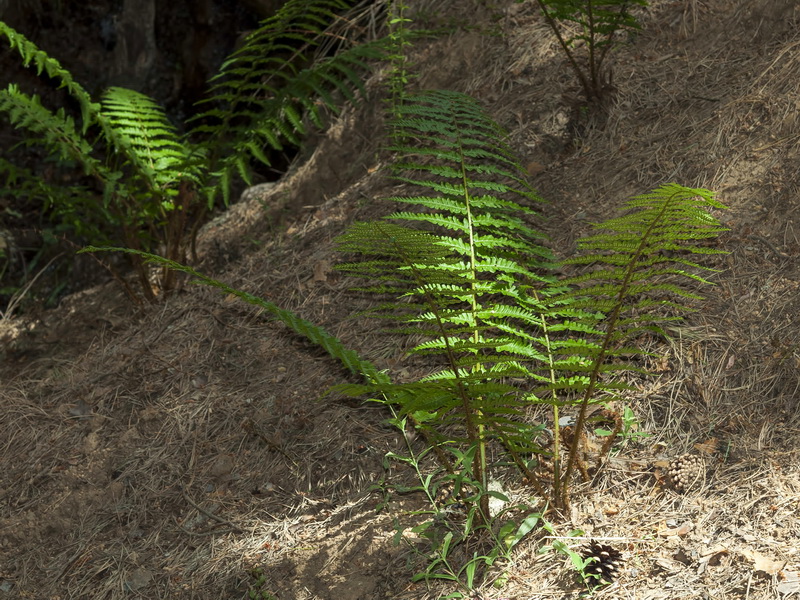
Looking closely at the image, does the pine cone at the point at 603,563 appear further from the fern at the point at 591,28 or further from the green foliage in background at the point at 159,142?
the green foliage in background at the point at 159,142

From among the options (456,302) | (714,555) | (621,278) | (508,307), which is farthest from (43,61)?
(714,555)

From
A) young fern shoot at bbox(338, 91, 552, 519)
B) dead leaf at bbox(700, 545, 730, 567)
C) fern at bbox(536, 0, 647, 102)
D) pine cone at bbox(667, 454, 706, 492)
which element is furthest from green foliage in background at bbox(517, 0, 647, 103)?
dead leaf at bbox(700, 545, 730, 567)

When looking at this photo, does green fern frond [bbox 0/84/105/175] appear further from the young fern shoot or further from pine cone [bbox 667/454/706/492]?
pine cone [bbox 667/454/706/492]

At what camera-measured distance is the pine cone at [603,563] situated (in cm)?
210

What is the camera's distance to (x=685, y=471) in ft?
7.59

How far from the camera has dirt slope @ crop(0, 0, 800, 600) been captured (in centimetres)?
227

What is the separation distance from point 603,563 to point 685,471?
16.5 inches

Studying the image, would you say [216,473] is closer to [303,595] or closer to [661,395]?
[303,595]

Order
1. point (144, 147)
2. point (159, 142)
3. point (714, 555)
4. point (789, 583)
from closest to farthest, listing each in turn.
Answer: point (789, 583)
point (714, 555)
point (159, 142)
point (144, 147)

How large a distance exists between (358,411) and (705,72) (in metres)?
2.20

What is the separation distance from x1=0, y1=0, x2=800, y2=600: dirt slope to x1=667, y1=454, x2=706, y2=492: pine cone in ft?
0.11

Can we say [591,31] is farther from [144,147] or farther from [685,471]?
[144,147]

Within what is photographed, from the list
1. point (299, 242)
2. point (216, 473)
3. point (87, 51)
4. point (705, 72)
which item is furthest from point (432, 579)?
point (87, 51)

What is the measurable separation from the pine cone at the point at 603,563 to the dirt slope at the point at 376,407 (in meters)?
0.04
